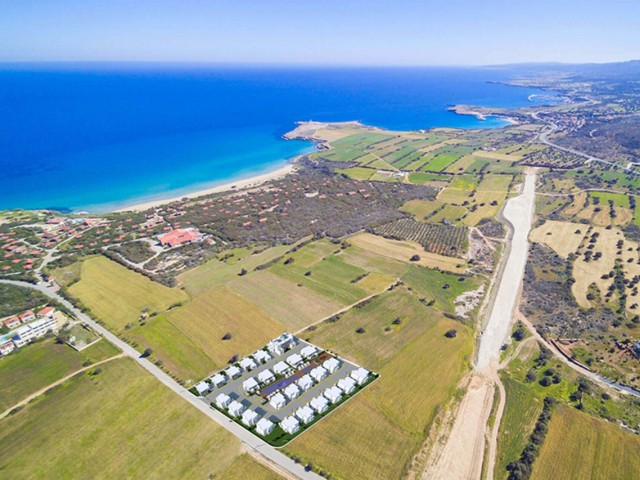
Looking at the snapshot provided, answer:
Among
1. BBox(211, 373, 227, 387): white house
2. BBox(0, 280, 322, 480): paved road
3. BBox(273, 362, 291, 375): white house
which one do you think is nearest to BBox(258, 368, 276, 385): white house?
BBox(273, 362, 291, 375): white house

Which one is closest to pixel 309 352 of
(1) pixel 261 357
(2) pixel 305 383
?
(2) pixel 305 383

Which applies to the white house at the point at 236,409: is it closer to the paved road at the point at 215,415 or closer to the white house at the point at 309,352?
the paved road at the point at 215,415

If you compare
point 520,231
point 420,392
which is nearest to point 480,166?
point 520,231

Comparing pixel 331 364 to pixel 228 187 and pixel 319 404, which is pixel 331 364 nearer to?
pixel 319 404

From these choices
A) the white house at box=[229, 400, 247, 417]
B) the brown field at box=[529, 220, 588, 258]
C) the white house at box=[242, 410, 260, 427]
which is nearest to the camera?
the white house at box=[242, 410, 260, 427]

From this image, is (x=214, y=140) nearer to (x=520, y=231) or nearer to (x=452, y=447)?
(x=520, y=231)

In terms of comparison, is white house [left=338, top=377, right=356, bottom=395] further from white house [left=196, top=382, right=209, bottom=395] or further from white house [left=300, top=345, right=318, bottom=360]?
white house [left=196, top=382, right=209, bottom=395]

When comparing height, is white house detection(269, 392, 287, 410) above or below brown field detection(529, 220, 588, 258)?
below
